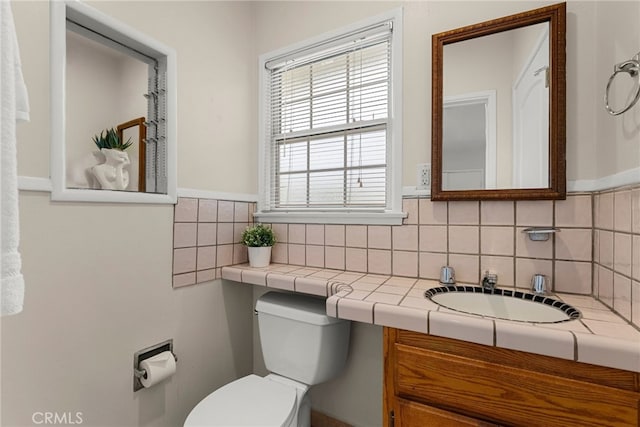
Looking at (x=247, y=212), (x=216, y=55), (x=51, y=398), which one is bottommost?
(x=51, y=398)

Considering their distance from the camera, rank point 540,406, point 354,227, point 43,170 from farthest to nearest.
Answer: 1. point 354,227
2. point 43,170
3. point 540,406

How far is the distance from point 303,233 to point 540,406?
48.0 inches

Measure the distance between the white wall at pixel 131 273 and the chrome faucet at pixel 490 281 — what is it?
1.30 m

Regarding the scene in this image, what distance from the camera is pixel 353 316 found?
1.02 meters

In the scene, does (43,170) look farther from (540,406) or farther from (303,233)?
(540,406)

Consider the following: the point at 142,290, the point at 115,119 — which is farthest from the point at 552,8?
the point at 142,290

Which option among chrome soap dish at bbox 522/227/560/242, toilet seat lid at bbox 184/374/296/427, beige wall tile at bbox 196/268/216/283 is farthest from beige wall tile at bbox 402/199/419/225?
beige wall tile at bbox 196/268/216/283

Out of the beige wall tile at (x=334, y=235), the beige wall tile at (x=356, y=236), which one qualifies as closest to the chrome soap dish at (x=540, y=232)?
the beige wall tile at (x=356, y=236)

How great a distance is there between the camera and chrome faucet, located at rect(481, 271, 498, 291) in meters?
1.18

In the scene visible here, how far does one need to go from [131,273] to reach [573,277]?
70.0 inches

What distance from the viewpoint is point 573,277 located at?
1.12 metres

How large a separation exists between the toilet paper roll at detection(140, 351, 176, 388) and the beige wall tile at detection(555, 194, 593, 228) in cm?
173

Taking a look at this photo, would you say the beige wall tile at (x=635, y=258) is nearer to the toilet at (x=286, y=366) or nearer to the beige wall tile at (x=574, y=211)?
the beige wall tile at (x=574, y=211)

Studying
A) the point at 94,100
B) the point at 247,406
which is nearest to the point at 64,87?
the point at 94,100
